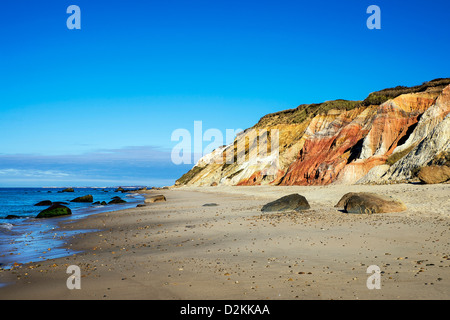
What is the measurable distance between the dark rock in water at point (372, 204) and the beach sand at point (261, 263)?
100 centimetres

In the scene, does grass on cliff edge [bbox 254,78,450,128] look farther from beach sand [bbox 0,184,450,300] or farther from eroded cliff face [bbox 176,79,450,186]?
beach sand [bbox 0,184,450,300]

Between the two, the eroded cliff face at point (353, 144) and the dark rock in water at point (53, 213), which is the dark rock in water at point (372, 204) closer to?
the eroded cliff face at point (353, 144)

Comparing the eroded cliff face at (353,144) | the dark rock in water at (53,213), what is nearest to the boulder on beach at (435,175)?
the eroded cliff face at (353,144)

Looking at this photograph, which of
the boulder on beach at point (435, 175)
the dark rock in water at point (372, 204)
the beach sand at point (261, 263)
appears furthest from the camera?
the boulder on beach at point (435, 175)

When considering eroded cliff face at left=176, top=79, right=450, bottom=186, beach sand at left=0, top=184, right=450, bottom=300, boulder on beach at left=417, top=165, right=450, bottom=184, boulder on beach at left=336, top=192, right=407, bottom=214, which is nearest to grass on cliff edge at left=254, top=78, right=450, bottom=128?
eroded cliff face at left=176, top=79, right=450, bottom=186

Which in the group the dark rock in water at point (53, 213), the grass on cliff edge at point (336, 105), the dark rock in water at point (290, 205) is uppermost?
the grass on cliff edge at point (336, 105)

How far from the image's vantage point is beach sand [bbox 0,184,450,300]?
6281mm

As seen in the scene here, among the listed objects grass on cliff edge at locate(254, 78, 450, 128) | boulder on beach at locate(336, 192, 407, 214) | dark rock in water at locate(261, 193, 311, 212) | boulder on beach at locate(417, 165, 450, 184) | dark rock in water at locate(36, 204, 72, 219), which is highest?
grass on cliff edge at locate(254, 78, 450, 128)

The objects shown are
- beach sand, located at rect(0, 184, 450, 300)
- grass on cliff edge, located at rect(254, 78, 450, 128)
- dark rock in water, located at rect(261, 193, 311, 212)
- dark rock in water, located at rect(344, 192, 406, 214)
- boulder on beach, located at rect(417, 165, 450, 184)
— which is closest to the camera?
beach sand, located at rect(0, 184, 450, 300)

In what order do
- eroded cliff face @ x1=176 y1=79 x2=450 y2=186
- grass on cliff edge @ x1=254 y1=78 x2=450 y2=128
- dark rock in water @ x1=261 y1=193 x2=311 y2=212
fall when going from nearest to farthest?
dark rock in water @ x1=261 y1=193 x2=311 y2=212 < eroded cliff face @ x1=176 y1=79 x2=450 y2=186 < grass on cliff edge @ x1=254 y1=78 x2=450 y2=128

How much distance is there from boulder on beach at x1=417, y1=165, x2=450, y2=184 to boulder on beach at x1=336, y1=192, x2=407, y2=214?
34.8ft

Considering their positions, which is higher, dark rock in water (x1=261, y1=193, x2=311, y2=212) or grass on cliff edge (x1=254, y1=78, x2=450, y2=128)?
grass on cliff edge (x1=254, y1=78, x2=450, y2=128)

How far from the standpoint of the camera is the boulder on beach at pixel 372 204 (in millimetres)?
15789
